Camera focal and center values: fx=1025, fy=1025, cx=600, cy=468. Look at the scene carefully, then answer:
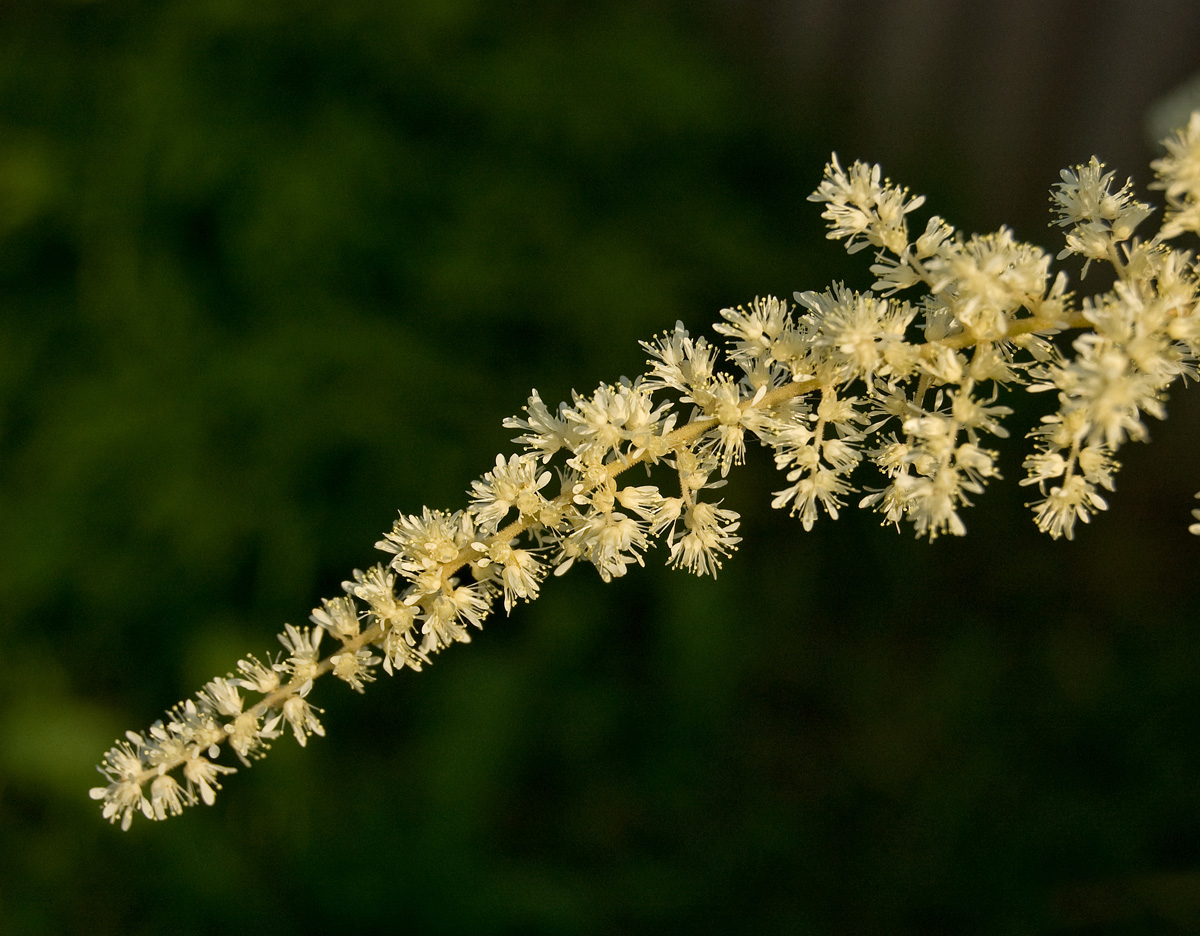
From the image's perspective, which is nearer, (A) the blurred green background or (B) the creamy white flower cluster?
(B) the creamy white flower cluster

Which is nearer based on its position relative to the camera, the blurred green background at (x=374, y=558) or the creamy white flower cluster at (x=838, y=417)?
the creamy white flower cluster at (x=838, y=417)

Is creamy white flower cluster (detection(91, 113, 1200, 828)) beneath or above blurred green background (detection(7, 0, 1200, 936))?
beneath

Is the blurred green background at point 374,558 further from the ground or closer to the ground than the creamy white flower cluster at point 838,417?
further from the ground

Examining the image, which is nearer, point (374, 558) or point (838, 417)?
point (838, 417)

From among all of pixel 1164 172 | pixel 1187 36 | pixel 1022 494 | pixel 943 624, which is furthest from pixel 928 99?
pixel 1164 172

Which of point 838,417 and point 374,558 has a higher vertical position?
point 374,558

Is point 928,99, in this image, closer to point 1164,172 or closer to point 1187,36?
point 1187,36
